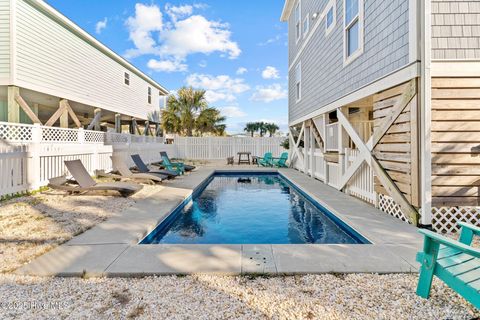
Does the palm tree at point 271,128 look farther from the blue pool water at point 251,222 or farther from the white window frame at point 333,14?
the blue pool water at point 251,222

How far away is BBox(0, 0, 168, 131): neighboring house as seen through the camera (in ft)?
28.4

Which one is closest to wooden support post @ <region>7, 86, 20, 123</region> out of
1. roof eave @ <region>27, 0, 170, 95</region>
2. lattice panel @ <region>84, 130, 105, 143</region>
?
lattice panel @ <region>84, 130, 105, 143</region>

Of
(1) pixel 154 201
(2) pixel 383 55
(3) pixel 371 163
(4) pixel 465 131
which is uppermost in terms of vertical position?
(2) pixel 383 55

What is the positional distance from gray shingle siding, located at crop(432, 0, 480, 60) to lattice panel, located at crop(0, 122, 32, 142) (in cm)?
918

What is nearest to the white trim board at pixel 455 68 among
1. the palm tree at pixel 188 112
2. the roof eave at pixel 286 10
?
the roof eave at pixel 286 10

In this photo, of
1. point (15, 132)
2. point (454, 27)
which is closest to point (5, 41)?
Result: point (15, 132)

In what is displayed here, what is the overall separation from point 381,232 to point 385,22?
3682 millimetres

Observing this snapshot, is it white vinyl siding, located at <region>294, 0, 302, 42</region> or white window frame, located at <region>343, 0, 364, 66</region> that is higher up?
white vinyl siding, located at <region>294, 0, 302, 42</region>

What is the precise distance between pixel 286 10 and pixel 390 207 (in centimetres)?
1315

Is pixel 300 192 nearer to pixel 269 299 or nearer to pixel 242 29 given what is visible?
pixel 269 299

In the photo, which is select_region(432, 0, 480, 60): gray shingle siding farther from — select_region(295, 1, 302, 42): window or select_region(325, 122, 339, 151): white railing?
select_region(295, 1, 302, 42): window

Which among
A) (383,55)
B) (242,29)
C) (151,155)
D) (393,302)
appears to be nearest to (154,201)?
(393,302)

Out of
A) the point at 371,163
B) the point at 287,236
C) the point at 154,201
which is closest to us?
the point at 287,236

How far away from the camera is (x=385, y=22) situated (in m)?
4.87
